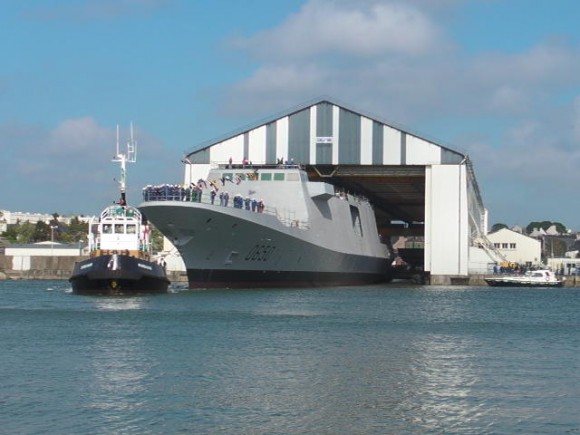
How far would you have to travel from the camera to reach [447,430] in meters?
15.3

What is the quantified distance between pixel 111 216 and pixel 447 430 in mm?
32034

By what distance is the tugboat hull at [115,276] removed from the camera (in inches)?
1639

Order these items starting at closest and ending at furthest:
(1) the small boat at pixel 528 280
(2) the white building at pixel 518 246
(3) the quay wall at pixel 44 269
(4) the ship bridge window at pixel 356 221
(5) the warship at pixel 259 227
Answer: (5) the warship at pixel 259 227 → (1) the small boat at pixel 528 280 → (4) the ship bridge window at pixel 356 221 → (3) the quay wall at pixel 44 269 → (2) the white building at pixel 518 246

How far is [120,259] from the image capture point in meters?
41.6

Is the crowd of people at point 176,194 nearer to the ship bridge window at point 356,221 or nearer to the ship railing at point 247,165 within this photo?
the ship railing at point 247,165

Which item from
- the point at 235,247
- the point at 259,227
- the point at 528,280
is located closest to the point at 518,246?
the point at 528,280

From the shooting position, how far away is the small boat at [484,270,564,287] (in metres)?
65.8

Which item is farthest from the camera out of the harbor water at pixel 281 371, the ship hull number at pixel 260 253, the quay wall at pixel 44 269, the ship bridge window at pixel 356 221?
the quay wall at pixel 44 269

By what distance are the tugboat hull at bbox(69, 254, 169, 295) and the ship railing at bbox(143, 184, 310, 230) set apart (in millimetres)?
3372

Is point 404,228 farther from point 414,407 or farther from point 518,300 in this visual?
point 414,407

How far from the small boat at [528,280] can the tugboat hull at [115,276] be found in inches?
1142

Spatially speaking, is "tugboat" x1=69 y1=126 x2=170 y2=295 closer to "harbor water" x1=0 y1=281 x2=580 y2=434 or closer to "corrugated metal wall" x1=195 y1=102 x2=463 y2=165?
"harbor water" x1=0 y1=281 x2=580 y2=434

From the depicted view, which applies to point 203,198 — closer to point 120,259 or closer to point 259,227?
point 259,227

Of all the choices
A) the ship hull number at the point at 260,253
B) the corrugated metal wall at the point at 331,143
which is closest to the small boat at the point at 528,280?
the corrugated metal wall at the point at 331,143
